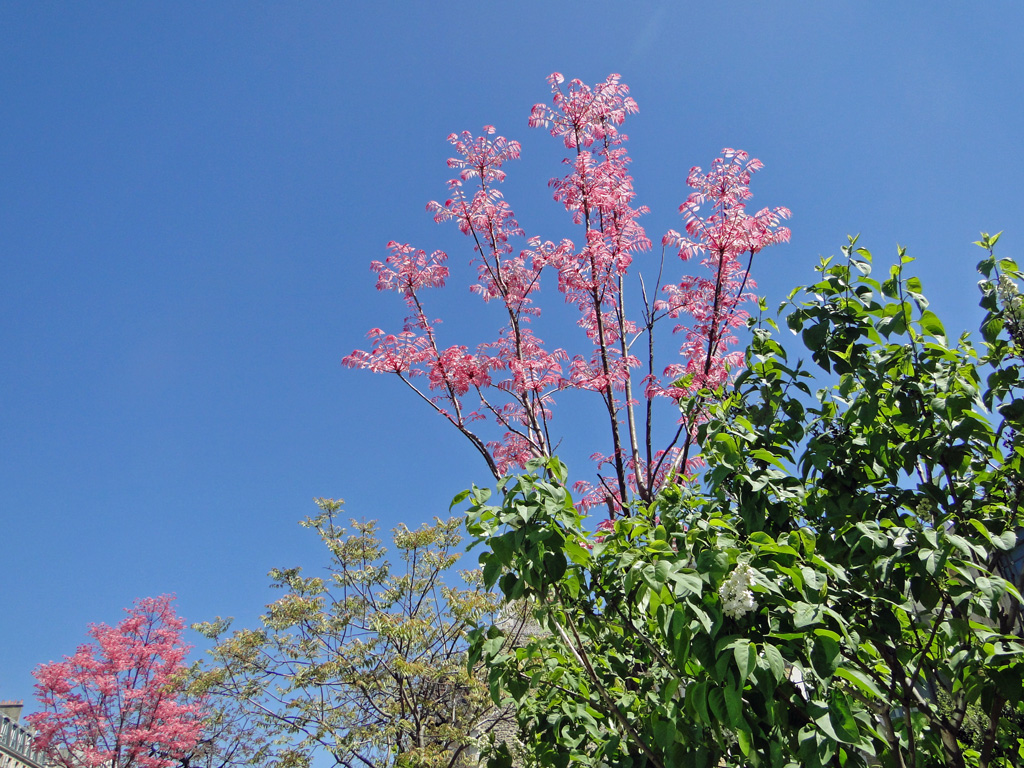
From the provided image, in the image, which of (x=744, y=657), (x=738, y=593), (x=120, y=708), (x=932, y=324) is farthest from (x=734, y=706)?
(x=120, y=708)

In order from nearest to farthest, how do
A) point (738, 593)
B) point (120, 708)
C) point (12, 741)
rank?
point (738, 593)
point (120, 708)
point (12, 741)

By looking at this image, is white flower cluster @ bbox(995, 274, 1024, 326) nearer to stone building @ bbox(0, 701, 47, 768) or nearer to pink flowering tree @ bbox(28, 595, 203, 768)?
pink flowering tree @ bbox(28, 595, 203, 768)

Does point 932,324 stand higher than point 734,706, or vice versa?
point 932,324

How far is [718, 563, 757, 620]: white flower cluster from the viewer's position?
1.75 meters

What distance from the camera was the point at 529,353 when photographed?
5.97 metres

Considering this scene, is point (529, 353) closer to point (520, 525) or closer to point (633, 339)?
point (633, 339)

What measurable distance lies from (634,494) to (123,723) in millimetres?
16012

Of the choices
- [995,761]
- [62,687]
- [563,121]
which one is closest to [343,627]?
[563,121]

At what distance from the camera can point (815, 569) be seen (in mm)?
2225

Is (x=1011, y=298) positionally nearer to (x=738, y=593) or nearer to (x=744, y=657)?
(x=738, y=593)

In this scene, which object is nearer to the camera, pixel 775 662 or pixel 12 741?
pixel 775 662

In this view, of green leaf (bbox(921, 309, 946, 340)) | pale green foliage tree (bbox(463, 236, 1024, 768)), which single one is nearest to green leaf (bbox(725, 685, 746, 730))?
pale green foliage tree (bbox(463, 236, 1024, 768))

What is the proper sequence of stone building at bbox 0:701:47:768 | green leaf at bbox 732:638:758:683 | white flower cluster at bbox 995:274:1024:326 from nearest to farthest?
1. green leaf at bbox 732:638:758:683
2. white flower cluster at bbox 995:274:1024:326
3. stone building at bbox 0:701:47:768

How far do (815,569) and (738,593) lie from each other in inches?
24.9
